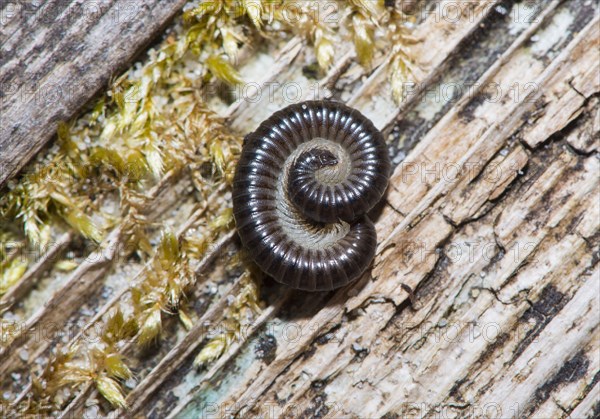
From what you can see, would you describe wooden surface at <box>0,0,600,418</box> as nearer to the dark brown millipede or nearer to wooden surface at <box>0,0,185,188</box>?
the dark brown millipede

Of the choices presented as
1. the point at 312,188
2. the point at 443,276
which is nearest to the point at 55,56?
the point at 312,188

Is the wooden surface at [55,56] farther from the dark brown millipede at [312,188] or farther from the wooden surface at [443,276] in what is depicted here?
the dark brown millipede at [312,188]

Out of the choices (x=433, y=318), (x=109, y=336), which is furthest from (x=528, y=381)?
(x=109, y=336)

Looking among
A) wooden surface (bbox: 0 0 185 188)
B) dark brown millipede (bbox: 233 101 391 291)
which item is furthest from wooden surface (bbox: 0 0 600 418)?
wooden surface (bbox: 0 0 185 188)

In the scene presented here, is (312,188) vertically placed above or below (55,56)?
below

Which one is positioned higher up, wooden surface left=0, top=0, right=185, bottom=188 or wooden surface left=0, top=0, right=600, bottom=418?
wooden surface left=0, top=0, right=185, bottom=188

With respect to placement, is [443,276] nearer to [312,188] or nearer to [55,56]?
[312,188]

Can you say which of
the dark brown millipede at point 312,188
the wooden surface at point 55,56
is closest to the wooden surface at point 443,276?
the dark brown millipede at point 312,188
